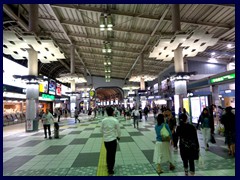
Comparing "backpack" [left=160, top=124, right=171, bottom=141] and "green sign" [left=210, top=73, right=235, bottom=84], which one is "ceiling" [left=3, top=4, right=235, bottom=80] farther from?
"backpack" [left=160, top=124, right=171, bottom=141]

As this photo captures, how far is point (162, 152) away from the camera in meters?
4.51

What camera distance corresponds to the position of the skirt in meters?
4.45

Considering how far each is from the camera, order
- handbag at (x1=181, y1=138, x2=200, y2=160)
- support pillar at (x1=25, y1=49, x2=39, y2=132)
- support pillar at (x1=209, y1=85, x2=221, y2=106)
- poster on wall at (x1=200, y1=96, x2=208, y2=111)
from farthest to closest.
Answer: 1. support pillar at (x1=209, y1=85, x2=221, y2=106)
2. support pillar at (x1=25, y1=49, x2=39, y2=132)
3. poster on wall at (x1=200, y1=96, x2=208, y2=111)
4. handbag at (x1=181, y1=138, x2=200, y2=160)

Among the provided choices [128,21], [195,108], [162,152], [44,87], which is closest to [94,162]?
[162,152]

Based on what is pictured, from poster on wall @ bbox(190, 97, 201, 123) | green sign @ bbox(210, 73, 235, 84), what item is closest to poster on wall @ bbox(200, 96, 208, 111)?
poster on wall @ bbox(190, 97, 201, 123)

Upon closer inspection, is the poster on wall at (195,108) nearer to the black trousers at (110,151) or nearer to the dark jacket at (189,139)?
the dark jacket at (189,139)

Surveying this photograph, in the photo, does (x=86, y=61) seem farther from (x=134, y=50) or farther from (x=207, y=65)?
(x=207, y=65)

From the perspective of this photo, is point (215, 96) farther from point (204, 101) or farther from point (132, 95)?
point (132, 95)

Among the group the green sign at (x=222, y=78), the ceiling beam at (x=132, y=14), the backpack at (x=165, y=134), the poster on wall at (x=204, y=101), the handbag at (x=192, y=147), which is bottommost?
the handbag at (x=192, y=147)

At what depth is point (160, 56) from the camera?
14.1 m

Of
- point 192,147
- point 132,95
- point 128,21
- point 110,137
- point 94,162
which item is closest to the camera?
point 192,147

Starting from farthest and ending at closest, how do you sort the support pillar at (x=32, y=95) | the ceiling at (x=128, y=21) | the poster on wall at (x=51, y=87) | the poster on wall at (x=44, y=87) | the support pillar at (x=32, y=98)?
the poster on wall at (x=51, y=87) < the poster on wall at (x=44, y=87) < the support pillar at (x=32, y=95) < the support pillar at (x=32, y=98) < the ceiling at (x=128, y=21)

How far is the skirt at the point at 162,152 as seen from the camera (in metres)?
4.45

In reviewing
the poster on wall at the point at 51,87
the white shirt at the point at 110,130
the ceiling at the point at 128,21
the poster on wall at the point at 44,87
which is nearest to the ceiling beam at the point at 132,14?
the ceiling at the point at 128,21
